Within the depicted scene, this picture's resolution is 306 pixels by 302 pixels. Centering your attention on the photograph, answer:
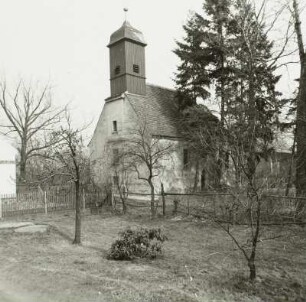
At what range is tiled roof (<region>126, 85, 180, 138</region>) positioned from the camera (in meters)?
26.3

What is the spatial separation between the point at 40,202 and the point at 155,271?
40.5 feet

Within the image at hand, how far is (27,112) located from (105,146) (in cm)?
1122

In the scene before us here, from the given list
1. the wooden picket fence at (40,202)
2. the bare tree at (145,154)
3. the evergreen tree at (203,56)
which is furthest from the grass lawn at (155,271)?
the evergreen tree at (203,56)

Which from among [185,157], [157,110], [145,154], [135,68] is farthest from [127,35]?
[145,154]

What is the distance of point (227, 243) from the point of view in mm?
10484

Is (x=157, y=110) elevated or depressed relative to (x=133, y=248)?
elevated

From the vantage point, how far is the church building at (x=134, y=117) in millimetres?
25953

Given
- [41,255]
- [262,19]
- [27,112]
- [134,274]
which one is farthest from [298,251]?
[27,112]

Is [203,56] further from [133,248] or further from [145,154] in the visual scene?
[133,248]

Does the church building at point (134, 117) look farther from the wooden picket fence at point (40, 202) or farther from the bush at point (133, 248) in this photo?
the bush at point (133, 248)

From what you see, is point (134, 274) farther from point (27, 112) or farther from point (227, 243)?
point (27, 112)

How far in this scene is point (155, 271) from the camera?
7.62m

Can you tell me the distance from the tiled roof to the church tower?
41.2 inches

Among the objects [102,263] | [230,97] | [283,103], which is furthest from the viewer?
[230,97]
